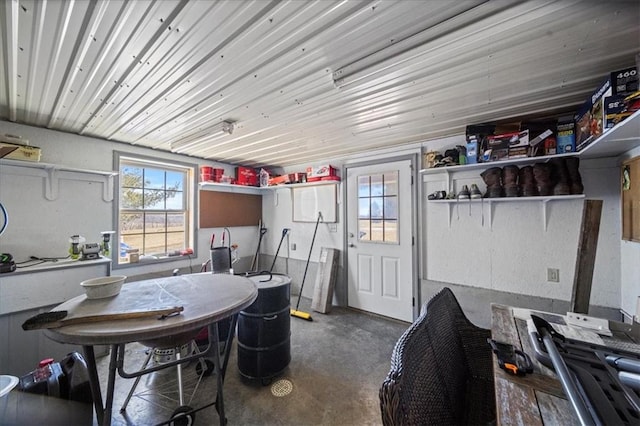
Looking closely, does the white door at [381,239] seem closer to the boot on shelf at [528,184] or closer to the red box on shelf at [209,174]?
the boot on shelf at [528,184]

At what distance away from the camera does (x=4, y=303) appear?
199 cm

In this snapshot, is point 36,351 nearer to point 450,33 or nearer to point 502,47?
point 450,33

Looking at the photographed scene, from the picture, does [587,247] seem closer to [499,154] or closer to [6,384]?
[499,154]

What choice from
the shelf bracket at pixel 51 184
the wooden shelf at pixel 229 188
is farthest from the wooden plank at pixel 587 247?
the shelf bracket at pixel 51 184

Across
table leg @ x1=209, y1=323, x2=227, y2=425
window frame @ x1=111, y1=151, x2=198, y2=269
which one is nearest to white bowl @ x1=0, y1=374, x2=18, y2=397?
table leg @ x1=209, y1=323, x2=227, y2=425

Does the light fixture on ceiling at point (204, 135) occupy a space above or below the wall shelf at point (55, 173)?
above

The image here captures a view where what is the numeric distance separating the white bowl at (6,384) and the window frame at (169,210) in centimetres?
197

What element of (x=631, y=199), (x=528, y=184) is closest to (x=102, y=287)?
(x=528, y=184)

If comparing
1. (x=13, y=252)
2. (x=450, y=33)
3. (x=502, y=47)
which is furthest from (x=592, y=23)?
(x=13, y=252)

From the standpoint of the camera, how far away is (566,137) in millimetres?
2080

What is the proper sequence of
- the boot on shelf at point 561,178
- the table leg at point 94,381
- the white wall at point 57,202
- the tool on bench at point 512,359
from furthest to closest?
the white wall at point 57,202, the boot on shelf at point 561,178, the table leg at point 94,381, the tool on bench at point 512,359

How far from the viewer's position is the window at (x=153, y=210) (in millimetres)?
3229

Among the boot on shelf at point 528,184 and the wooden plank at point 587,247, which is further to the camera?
the boot on shelf at point 528,184

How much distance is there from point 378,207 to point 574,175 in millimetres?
1949
